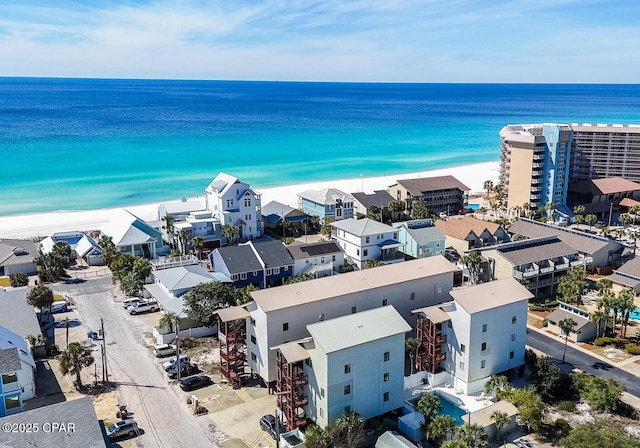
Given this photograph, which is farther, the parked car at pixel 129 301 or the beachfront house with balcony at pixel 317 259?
the beachfront house with balcony at pixel 317 259

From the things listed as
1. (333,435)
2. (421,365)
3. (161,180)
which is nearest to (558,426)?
(421,365)

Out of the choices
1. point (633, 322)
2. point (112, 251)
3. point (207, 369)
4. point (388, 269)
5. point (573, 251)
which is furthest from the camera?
point (112, 251)

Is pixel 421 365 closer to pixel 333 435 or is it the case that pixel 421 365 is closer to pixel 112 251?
A: pixel 333 435

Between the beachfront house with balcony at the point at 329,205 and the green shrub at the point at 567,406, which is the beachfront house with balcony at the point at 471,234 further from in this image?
the green shrub at the point at 567,406

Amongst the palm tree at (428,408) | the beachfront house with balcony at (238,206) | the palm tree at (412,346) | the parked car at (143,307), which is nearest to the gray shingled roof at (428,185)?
the beachfront house with balcony at (238,206)

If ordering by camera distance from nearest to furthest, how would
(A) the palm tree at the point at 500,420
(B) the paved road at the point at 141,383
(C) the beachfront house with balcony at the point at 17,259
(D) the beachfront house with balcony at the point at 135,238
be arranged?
(A) the palm tree at the point at 500,420 < (B) the paved road at the point at 141,383 < (C) the beachfront house with balcony at the point at 17,259 < (D) the beachfront house with balcony at the point at 135,238

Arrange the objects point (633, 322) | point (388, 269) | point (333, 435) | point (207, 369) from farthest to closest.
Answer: point (633, 322) → point (388, 269) → point (207, 369) → point (333, 435)

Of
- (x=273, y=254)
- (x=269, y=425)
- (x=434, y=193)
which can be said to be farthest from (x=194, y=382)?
(x=434, y=193)
